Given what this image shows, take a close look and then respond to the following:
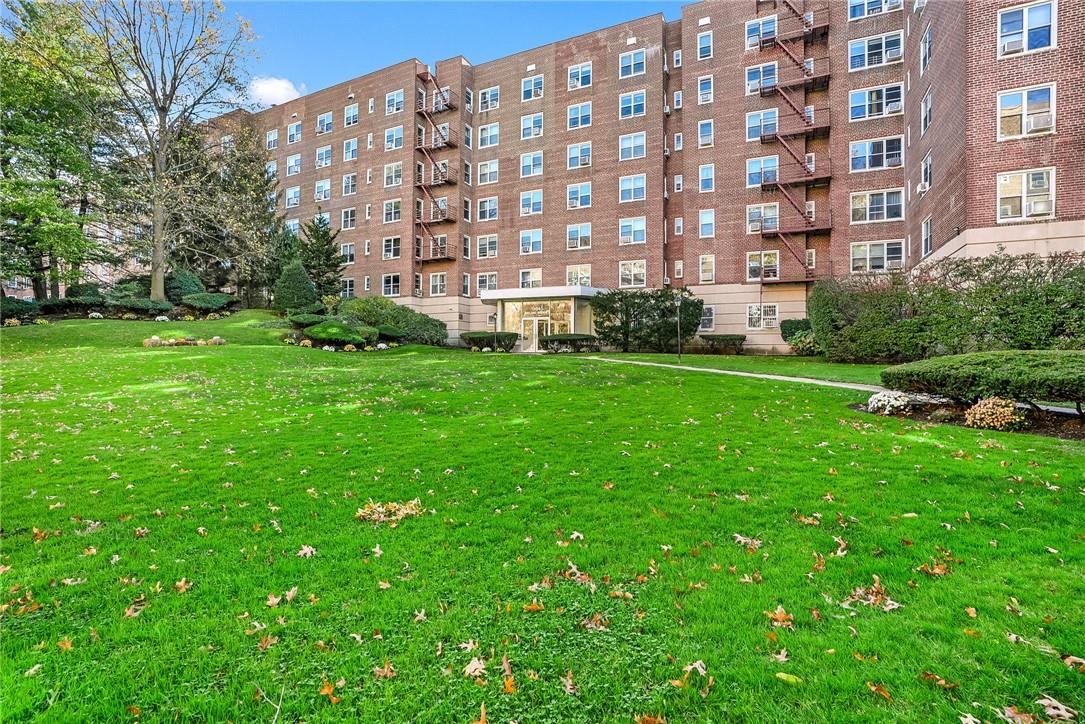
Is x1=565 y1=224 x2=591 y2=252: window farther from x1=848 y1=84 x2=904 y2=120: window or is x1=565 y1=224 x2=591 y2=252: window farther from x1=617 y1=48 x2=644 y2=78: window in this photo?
x1=848 y1=84 x2=904 y2=120: window

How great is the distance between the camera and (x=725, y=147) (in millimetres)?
31281

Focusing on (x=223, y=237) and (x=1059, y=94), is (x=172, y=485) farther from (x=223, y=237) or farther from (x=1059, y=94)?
(x=223, y=237)

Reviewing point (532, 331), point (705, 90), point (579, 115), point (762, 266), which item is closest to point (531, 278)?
point (532, 331)

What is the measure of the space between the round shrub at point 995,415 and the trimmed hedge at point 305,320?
2702 cm

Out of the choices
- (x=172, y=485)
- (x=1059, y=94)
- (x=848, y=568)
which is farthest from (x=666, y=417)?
(x=1059, y=94)

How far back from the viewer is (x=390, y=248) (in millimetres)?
39188

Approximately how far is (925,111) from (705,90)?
12496 mm

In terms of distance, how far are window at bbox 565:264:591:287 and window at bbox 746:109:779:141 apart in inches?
500

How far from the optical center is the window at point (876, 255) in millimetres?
27953

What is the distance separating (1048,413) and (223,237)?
43781mm

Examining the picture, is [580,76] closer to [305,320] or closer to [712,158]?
[712,158]

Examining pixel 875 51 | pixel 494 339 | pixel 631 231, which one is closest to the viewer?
pixel 875 51

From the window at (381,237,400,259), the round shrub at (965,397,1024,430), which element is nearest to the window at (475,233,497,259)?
the window at (381,237,400,259)

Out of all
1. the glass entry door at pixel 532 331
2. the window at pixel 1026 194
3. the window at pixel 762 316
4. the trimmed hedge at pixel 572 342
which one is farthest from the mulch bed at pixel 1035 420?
the glass entry door at pixel 532 331
